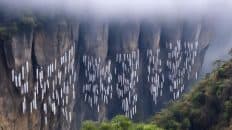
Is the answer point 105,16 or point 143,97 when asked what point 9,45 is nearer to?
point 105,16

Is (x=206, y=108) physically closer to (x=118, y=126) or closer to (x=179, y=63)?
(x=118, y=126)

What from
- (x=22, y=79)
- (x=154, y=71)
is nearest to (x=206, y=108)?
(x=22, y=79)

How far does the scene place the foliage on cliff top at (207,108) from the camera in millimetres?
16438

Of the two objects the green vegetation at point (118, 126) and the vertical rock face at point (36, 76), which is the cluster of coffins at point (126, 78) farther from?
the green vegetation at point (118, 126)

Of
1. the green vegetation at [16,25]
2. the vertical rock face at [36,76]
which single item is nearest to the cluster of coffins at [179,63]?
the vertical rock face at [36,76]

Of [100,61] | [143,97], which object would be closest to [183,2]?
[143,97]

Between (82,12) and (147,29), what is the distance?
5.80 metres

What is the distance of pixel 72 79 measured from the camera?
27.1 meters

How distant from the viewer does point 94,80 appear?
29.1 meters

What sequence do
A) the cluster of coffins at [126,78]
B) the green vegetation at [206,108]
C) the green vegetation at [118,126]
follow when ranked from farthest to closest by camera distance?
1. the cluster of coffins at [126,78]
2. the green vegetation at [206,108]
3. the green vegetation at [118,126]

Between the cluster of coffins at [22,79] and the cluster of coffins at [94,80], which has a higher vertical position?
the cluster of coffins at [22,79]

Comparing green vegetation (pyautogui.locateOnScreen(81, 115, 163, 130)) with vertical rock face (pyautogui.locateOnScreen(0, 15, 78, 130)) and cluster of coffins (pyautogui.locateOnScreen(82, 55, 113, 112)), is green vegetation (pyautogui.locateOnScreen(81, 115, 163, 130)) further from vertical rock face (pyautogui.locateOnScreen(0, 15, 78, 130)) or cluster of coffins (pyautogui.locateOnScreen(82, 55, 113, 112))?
cluster of coffins (pyautogui.locateOnScreen(82, 55, 113, 112))

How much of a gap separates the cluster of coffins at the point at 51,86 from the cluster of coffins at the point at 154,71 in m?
6.45

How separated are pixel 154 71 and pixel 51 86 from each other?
968 cm
